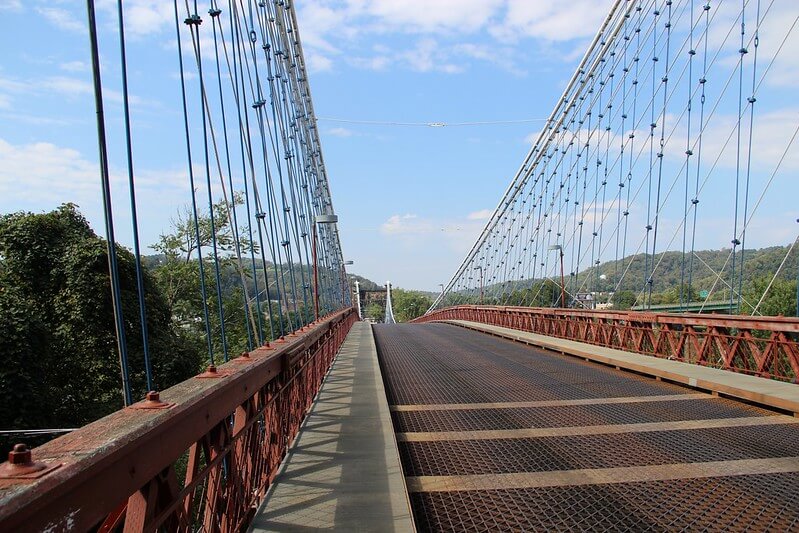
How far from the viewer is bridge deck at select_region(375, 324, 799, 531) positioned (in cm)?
442

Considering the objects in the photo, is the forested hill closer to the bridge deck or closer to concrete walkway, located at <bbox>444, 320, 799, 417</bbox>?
concrete walkway, located at <bbox>444, 320, 799, 417</bbox>

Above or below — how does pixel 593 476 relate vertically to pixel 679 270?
below

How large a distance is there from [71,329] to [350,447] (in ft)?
45.9

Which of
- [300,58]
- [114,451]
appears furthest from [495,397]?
[300,58]

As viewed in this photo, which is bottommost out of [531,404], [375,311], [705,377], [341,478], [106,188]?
[705,377]

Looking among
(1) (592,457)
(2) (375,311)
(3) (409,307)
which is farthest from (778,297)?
(2) (375,311)

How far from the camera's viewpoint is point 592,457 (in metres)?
5.85

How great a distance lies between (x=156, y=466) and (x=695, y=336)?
11.6 metres

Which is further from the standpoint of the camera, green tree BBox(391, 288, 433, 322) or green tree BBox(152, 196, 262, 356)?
green tree BBox(391, 288, 433, 322)

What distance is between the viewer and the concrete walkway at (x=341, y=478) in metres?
3.94

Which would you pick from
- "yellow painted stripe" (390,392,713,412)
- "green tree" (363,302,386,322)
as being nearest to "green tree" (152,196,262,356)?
"yellow painted stripe" (390,392,713,412)

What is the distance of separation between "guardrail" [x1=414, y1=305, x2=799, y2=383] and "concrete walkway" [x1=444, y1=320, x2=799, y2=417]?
31 centimetres

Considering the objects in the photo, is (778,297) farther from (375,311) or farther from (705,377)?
(375,311)

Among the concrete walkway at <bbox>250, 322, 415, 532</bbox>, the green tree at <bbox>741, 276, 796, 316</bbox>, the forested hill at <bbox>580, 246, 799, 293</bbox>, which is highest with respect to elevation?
the forested hill at <bbox>580, 246, 799, 293</bbox>
